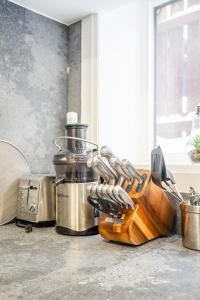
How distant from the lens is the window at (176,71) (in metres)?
1.26

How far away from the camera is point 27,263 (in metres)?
0.70

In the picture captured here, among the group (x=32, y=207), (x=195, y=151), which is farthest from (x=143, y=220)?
(x=32, y=207)

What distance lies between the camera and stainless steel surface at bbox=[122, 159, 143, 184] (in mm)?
857

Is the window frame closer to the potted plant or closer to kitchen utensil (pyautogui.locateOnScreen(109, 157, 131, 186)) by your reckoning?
the potted plant

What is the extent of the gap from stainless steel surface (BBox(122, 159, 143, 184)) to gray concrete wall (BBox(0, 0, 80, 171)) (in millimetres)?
536

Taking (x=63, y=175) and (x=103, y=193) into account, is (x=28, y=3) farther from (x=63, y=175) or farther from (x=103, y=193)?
(x=103, y=193)

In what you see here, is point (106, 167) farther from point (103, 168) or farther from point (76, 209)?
point (76, 209)

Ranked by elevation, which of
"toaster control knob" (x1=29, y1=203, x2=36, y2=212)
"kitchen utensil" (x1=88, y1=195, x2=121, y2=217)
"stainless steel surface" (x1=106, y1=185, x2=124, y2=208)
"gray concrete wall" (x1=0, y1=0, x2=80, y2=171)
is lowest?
"toaster control knob" (x1=29, y1=203, x2=36, y2=212)

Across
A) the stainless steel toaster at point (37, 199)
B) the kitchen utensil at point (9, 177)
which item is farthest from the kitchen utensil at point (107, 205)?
the kitchen utensil at point (9, 177)

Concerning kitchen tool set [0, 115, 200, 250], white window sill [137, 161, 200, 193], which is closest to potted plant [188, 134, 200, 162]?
white window sill [137, 161, 200, 193]

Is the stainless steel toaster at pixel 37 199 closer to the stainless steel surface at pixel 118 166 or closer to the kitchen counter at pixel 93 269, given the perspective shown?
the kitchen counter at pixel 93 269

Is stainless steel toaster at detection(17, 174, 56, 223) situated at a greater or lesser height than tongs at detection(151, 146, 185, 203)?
lesser

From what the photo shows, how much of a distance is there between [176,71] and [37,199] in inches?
32.4

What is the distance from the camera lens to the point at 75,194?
96 centimetres
